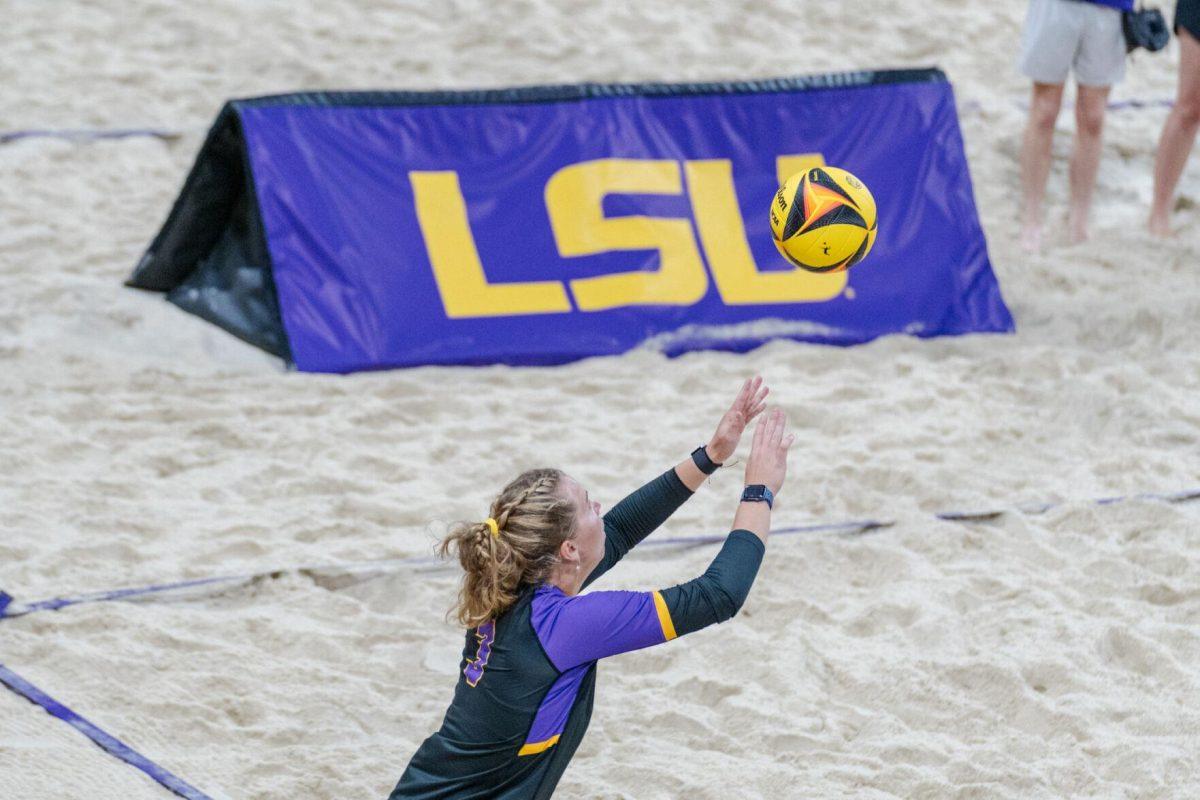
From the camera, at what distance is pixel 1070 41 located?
639 centimetres

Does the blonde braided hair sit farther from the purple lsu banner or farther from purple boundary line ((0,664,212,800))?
the purple lsu banner

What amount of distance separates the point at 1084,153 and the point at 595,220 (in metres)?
2.35

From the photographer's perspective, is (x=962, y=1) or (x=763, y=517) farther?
(x=962, y=1)

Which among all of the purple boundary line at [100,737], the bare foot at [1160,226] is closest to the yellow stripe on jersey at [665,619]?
the purple boundary line at [100,737]

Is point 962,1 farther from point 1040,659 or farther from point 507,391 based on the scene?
point 1040,659

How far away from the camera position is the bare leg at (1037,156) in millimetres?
6559

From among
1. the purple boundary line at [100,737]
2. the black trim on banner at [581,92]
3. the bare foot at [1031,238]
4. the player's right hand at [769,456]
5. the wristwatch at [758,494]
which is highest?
the player's right hand at [769,456]

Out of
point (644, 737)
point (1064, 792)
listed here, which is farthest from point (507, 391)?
point (1064, 792)

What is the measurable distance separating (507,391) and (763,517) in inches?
110

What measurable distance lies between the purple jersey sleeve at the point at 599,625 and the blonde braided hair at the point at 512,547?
0.25 ft

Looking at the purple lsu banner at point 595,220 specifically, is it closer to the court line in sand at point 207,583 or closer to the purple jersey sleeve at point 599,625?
the court line in sand at point 207,583

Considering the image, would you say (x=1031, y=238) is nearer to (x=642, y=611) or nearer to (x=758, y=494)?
(x=758, y=494)

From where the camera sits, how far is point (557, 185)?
6.05 m


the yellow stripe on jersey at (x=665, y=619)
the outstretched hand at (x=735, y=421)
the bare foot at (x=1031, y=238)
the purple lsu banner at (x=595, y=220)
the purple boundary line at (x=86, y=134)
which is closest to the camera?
the yellow stripe on jersey at (x=665, y=619)
